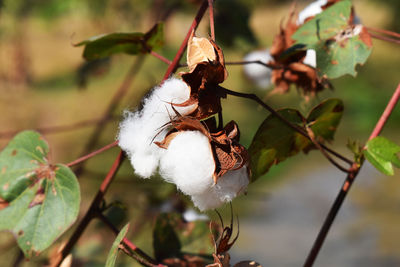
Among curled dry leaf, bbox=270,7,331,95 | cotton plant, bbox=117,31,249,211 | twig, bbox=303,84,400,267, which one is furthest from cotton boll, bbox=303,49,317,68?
cotton plant, bbox=117,31,249,211

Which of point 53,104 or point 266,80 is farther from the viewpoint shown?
point 53,104

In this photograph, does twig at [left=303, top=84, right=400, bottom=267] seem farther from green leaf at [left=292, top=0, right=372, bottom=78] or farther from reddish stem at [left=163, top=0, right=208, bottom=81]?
reddish stem at [left=163, top=0, right=208, bottom=81]

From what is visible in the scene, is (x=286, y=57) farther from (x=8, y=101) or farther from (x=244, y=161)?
(x=8, y=101)

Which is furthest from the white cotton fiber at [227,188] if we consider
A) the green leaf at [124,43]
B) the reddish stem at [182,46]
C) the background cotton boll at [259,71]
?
the background cotton boll at [259,71]

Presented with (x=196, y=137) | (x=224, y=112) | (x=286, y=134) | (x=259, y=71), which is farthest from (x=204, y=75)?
(x=224, y=112)

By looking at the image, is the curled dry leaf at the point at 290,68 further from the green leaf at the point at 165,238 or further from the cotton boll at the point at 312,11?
the green leaf at the point at 165,238

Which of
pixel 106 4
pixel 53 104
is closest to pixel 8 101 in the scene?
pixel 53 104
